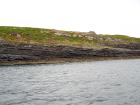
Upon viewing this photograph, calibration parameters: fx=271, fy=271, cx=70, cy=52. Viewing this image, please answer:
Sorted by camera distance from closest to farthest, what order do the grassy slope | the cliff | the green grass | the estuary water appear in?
the estuary water → the cliff → the grassy slope → the green grass

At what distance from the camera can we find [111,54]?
9231 centimetres

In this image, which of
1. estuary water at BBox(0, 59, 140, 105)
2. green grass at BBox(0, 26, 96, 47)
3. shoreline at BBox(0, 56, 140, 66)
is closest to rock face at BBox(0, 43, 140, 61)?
shoreline at BBox(0, 56, 140, 66)

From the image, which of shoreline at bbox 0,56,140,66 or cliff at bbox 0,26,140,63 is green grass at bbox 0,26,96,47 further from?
shoreline at bbox 0,56,140,66

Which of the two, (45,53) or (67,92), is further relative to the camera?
(45,53)

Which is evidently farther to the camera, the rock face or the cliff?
the cliff

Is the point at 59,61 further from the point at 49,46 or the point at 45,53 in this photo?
the point at 49,46

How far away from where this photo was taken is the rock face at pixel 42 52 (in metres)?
70.4

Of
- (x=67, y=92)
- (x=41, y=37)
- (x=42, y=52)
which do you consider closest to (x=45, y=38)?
(x=41, y=37)

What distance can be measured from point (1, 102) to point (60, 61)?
47505mm

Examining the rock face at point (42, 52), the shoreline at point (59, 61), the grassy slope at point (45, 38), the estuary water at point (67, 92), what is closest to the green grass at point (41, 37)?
the grassy slope at point (45, 38)

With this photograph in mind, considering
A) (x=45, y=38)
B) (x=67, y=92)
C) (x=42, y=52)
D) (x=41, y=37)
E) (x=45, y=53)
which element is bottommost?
(x=67, y=92)

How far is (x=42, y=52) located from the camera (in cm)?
7650

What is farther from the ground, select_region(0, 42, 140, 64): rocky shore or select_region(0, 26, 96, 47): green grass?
select_region(0, 26, 96, 47): green grass

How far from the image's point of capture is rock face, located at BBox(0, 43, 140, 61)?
7038 centimetres
